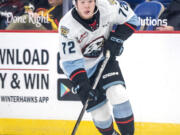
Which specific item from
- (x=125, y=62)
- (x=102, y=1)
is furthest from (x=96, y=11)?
(x=125, y=62)

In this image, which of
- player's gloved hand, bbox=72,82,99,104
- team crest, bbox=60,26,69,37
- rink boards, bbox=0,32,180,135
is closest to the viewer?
player's gloved hand, bbox=72,82,99,104

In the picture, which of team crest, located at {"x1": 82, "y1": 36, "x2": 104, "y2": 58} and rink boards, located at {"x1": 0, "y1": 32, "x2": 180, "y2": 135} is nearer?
team crest, located at {"x1": 82, "y1": 36, "x2": 104, "y2": 58}

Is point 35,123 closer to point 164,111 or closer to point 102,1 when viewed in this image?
point 164,111

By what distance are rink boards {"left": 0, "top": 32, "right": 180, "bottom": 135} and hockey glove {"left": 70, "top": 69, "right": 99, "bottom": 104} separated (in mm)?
758

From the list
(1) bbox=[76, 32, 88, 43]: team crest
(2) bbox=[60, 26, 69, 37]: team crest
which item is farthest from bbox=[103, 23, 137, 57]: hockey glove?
(2) bbox=[60, 26, 69, 37]: team crest

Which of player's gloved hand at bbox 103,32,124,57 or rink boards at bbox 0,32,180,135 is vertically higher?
player's gloved hand at bbox 103,32,124,57

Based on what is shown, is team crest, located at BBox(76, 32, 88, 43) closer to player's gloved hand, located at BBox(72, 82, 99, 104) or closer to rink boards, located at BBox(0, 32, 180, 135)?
player's gloved hand, located at BBox(72, 82, 99, 104)

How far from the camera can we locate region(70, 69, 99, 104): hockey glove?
2.30 meters

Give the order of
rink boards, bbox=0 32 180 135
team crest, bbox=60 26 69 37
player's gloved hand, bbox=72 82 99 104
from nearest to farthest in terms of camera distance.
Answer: player's gloved hand, bbox=72 82 99 104 < team crest, bbox=60 26 69 37 < rink boards, bbox=0 32 180 135

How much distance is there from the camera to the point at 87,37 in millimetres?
2430

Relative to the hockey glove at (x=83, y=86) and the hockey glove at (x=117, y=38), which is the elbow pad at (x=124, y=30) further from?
the hockey glove at (x=83, y=86)

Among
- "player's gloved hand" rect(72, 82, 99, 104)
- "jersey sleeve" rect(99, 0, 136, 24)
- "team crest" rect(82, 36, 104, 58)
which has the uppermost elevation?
"jersey sleeve" rect(99, 0, 136, 24)

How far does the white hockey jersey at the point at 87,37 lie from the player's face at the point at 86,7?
0.06 metres

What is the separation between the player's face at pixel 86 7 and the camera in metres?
2.34
